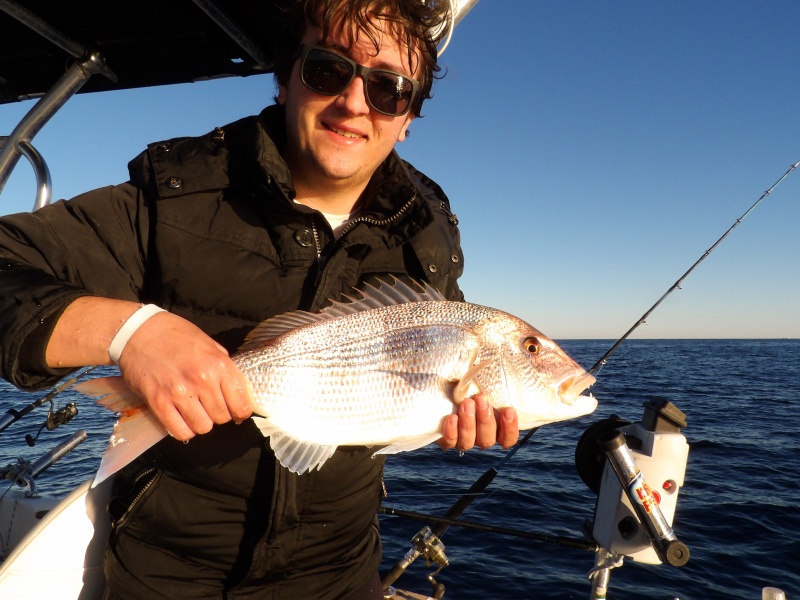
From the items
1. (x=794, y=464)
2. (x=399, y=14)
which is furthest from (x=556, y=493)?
(x=399, y=14)

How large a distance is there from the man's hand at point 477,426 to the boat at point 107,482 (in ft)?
3.96

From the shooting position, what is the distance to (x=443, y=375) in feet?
8.29

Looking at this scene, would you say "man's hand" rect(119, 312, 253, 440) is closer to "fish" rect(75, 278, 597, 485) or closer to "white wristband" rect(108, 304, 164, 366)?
"white wristband" rect(108, 304, 164, 366)

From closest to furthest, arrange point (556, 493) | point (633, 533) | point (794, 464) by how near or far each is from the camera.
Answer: point (633, 533)
point (556, 493)
point (794, 464)

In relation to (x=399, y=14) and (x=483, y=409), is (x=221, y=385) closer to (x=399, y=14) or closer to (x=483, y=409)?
(x=483, y=409)

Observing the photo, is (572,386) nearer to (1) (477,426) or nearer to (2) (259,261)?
(1) (477,426)

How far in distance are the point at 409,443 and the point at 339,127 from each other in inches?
61.1

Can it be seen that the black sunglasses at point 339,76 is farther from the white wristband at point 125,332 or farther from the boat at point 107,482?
the white wristband at point 125,332

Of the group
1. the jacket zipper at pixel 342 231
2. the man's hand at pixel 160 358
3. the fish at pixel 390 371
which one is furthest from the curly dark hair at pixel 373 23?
the man's hand at pixel 160 358

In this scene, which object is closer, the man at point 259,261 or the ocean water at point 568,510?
the man at point 259,261

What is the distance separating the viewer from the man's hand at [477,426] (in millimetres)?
2406

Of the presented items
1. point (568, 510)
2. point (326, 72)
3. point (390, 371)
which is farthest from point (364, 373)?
point (568, 510)

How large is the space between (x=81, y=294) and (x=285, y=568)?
59.0 inches

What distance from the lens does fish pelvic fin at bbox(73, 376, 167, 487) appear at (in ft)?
6.17
